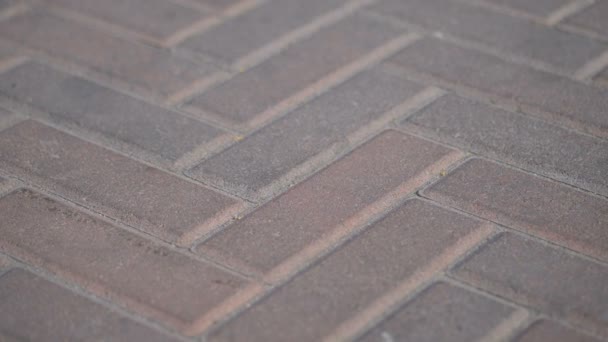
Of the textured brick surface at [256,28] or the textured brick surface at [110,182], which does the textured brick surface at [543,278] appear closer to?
the textured brick surface at [110,182]

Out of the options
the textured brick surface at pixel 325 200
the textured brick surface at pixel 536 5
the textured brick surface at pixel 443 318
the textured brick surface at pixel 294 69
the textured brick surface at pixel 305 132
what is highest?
the textured brick surface at pixel 536 5

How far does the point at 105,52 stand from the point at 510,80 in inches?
50.2

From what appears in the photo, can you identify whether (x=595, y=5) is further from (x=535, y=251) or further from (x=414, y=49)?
(x=535, y=251)

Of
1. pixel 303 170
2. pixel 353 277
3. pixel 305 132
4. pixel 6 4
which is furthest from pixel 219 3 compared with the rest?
pixel 353 277

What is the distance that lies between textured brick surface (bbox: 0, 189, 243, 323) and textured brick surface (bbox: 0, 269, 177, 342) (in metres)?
0.03

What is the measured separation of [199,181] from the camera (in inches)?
88.7

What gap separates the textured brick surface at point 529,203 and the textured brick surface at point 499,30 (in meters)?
0.63

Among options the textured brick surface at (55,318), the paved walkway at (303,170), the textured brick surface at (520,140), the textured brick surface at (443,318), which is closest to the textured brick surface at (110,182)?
the paved walkway at (303,170)

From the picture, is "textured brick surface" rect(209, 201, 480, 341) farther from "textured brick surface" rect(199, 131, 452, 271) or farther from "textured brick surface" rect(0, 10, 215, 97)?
"textured brick surface" rect(0, 10, 215, 97)

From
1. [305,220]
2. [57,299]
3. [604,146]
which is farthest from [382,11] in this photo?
[57,299]

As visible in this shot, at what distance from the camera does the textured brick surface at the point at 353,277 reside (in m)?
1.82

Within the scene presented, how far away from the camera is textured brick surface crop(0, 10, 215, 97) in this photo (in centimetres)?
268

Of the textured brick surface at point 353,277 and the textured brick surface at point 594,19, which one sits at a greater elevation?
the textured brick surface at point 594,19

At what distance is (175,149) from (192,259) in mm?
455
